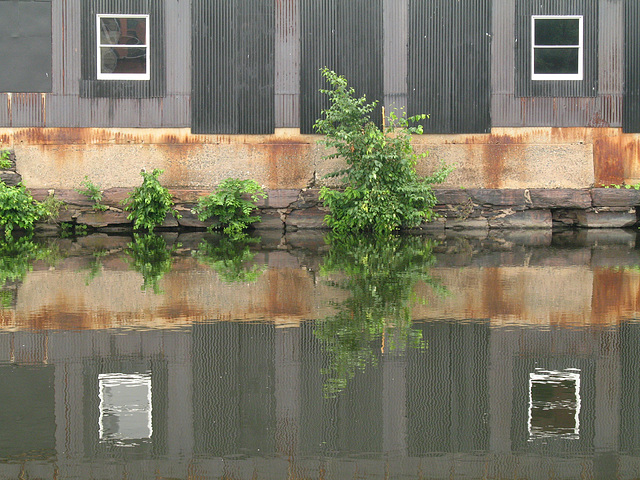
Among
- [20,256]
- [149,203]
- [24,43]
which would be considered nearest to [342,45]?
[149,203]

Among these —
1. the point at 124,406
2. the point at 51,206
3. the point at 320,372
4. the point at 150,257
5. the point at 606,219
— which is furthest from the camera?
the point at 606,219

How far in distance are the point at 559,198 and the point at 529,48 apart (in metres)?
3.28

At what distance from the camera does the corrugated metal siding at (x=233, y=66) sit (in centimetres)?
1747

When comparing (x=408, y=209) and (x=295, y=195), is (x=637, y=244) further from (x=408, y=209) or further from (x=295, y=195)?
(x=295, y=195)

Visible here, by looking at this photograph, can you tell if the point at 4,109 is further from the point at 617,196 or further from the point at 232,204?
the point at 617,196

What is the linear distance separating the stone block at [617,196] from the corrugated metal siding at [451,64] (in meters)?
2.79

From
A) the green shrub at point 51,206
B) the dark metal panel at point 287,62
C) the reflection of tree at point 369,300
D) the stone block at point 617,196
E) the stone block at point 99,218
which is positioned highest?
the dark metal panel at point 287,62

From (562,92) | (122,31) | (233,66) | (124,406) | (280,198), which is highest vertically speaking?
(122,31)

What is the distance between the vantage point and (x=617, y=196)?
58.7 ft

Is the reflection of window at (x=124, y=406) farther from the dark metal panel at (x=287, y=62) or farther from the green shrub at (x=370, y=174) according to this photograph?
the dark metal panel at (x=287, y=62)

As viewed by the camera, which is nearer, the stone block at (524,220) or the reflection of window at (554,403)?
the reflection of window at (554,403)

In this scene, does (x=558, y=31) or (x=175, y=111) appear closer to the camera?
(x=175, y=111)

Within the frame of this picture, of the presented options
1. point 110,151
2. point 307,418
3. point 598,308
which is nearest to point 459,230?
point 110,151


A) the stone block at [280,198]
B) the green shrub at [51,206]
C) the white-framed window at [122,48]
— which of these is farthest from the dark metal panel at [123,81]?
the stone block at [280,198]
